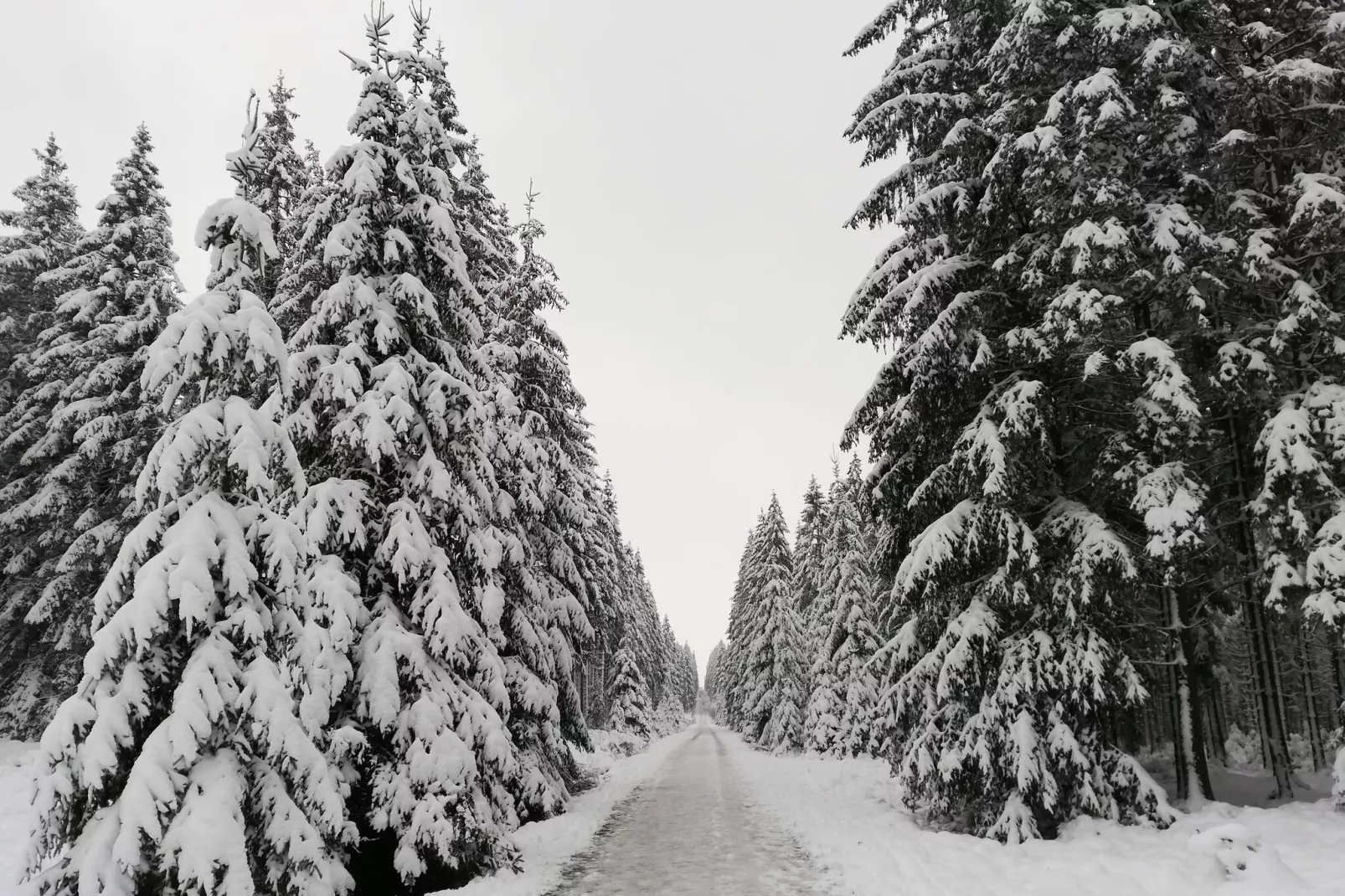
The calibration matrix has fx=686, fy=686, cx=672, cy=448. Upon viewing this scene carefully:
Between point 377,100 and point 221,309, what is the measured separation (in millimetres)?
5823

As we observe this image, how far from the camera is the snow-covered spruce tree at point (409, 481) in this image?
29.9 ft

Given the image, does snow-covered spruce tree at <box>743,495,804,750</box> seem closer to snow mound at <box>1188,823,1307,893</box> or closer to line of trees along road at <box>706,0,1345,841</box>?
line of trees along road at <box>706,0,1345,841</box>

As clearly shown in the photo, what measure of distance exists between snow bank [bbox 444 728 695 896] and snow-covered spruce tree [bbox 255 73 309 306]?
524 inches

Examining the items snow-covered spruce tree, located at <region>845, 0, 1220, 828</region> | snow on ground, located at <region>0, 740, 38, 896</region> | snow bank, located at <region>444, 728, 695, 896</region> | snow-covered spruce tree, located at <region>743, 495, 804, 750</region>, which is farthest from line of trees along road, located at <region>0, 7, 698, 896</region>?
snow-covered spruce tree, located at <region>743, 495, 804, 750</region>

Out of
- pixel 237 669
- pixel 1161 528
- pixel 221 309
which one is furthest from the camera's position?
pixel 1161 528

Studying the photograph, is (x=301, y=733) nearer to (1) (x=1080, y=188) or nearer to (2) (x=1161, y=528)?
(2) (x=1161, y=528)

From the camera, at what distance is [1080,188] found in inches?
417

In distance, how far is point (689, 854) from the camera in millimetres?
11500

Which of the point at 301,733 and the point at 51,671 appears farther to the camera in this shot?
the point at 51,671

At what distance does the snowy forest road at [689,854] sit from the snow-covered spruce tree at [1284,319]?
743cm

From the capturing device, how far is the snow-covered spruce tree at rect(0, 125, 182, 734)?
63.9 ft

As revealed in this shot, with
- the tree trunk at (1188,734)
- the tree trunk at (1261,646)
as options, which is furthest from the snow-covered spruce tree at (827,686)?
the tree trunk at (1188,734)

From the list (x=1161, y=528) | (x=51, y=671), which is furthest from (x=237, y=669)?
(x=51, y=671)

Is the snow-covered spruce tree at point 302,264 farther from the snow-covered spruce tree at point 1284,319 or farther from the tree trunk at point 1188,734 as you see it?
the tree trunk at point 1188,734
